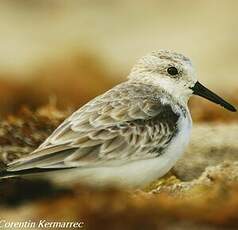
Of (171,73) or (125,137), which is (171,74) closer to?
(171,73)

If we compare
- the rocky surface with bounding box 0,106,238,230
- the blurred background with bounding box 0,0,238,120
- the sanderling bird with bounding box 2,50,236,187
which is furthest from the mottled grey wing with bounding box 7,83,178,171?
the blurred background with bounding box 0,0,238,120

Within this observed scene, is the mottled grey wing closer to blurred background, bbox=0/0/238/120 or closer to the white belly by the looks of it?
the white belly

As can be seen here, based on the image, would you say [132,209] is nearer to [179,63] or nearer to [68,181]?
[68,181]

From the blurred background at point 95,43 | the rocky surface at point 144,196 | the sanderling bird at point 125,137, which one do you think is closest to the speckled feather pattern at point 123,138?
the sanderling bird at point 125,137

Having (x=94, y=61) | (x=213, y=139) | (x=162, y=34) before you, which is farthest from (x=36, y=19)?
(x=213, y=139)

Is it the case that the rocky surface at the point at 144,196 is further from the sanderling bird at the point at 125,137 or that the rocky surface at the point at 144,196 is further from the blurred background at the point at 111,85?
the sanderling bird at the point at 125,137

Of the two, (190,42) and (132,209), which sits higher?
(190,42)
